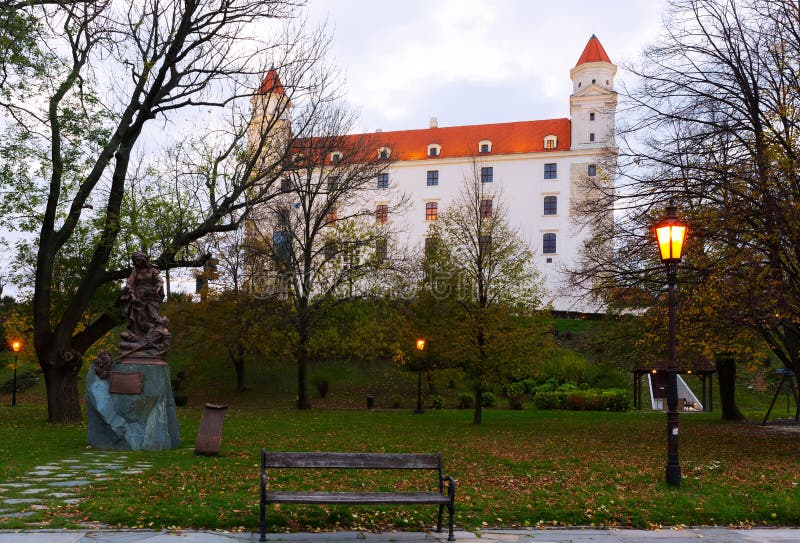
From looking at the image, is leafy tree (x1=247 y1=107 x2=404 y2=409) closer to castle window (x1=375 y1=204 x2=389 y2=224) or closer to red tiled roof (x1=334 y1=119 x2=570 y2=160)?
castle window (x1=375 y1=204 x2=389 y2=224)

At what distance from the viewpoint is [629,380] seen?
41.3 meters

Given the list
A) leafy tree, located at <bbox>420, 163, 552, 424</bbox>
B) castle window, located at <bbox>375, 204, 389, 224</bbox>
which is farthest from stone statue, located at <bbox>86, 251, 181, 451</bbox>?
castle window, located at <bbox>375, 204, 389, 224</bbox>

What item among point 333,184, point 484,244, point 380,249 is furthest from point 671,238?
point 380,249

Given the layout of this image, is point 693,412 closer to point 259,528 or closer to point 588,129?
point 259,528

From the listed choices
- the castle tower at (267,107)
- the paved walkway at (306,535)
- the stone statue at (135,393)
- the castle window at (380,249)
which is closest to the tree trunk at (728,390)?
the castle window at (380,249)

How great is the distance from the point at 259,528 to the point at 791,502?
6892mm

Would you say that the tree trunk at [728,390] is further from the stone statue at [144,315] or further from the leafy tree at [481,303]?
the stone statue at [144,315]

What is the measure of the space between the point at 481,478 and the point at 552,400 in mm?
23983

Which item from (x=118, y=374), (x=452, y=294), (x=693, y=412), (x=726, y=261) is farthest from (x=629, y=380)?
(x=118, y=374)

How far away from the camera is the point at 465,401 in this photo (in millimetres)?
34219

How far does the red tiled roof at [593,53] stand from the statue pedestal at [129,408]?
62.3 metres

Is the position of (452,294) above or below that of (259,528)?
above

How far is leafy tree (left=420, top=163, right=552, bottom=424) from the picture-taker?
72.1 feet

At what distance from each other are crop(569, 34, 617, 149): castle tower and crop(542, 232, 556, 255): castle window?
9012mm
